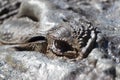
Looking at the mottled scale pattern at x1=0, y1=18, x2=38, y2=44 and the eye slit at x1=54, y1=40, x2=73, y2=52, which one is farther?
the mottled scale pattern at x1=0, y1=18, x2=38, y2=44

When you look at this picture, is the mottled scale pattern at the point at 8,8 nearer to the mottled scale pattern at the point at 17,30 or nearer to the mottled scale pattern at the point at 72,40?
the mottled scale pattern at the point at 17,30

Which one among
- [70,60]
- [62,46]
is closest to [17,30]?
[62,46]

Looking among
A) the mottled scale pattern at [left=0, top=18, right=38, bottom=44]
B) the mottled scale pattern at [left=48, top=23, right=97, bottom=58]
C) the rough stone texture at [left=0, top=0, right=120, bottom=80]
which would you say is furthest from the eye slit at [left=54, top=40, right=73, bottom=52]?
the mottled scale pattern at [left=0, top=18, right=38, bottom=44]

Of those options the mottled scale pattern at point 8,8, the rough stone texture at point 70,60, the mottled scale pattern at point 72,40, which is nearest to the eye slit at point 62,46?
the mottled scale pattern at point 72,40

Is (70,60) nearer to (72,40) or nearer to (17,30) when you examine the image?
(72,40)

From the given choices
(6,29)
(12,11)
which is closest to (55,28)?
(6,29)

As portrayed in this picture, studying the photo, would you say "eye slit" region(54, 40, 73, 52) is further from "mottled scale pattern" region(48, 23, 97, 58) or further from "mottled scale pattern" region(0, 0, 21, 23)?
"mottled scale pattern" region(0, 0, 21, 23)
